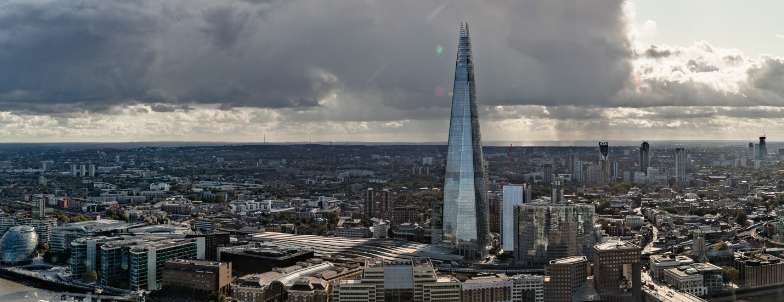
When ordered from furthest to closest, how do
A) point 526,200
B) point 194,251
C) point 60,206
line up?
point 60,206, point 526,200, point 194,251

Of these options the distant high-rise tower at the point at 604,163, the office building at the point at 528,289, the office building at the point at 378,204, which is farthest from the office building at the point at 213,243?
the distant high-rise tower at the point at 604,163

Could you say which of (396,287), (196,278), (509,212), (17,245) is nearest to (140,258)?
(196,278)

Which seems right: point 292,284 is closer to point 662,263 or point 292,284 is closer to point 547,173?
point 662,263

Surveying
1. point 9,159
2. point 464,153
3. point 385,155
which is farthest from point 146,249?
point 9,159

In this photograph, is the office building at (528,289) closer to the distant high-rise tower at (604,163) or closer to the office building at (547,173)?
the office building at (547,173)

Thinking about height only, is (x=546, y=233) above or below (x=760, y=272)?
above

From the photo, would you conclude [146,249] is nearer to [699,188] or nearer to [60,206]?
[60,206]
